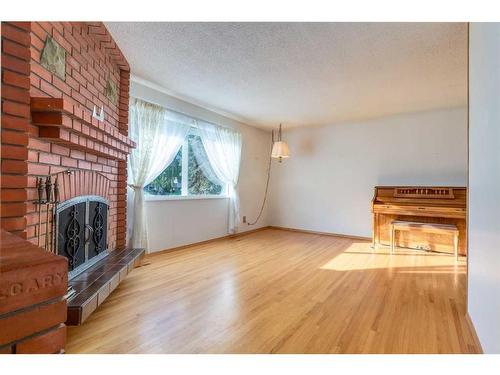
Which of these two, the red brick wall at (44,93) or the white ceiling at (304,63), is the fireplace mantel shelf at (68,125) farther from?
the white ceiling at (304,63)

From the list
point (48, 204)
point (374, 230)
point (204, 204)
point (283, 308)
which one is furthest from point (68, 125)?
point (374, 230)

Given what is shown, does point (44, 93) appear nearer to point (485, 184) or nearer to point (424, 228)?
point (485, 184)

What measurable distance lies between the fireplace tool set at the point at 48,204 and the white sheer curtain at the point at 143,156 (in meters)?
1.38

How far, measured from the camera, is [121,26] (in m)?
2.10

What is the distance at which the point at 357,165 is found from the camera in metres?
4.79

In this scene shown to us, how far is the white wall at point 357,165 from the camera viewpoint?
4.05m

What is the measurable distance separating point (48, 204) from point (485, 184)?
2624 millimetres

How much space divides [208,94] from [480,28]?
2857 mm

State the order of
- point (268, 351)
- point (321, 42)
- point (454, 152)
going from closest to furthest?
point (268, 351), point (321, 42), point (454, 152)

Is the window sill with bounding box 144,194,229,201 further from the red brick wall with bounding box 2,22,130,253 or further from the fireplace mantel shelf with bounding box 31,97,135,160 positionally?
the fireplace mantel shelf with bounding box 31,97,135,160

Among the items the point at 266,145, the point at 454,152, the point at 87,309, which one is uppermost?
the point at 266,145

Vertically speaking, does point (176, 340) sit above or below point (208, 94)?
below

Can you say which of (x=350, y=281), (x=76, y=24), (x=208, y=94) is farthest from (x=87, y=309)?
(x=208, y=94)
